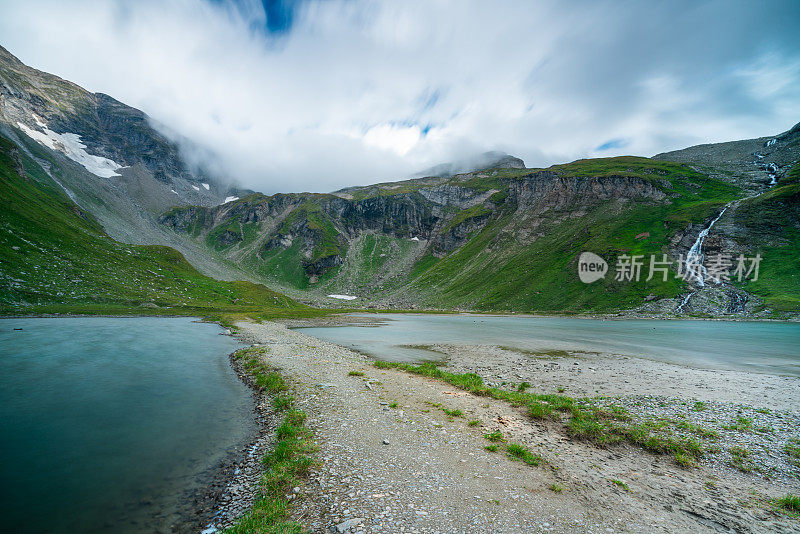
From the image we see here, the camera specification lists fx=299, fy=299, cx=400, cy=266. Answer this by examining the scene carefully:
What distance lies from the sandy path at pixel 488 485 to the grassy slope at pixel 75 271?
241 ft

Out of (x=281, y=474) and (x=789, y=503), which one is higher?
(x=789, y=503)

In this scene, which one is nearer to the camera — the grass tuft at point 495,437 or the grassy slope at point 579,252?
the grass tuft at point 495,437

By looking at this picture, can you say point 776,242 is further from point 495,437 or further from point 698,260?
point 495,437

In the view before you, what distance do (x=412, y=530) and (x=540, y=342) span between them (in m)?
51.2

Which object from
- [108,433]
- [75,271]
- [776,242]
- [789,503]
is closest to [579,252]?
[776,242]

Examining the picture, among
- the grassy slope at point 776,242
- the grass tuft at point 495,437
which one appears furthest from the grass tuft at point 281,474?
the grassy slope at point 776,242

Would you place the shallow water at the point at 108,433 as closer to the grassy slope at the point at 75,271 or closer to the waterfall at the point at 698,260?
the grassy slope at the point at 75,271

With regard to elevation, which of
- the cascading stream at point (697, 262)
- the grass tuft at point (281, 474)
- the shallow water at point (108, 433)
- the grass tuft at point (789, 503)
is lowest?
the shallow water at point (108, 433)

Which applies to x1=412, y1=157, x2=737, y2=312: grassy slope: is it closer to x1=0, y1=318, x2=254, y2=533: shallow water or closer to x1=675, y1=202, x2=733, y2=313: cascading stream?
x1=675, y1=202, x2=733, y2=313: cascading stream

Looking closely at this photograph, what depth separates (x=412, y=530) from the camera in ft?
25.7

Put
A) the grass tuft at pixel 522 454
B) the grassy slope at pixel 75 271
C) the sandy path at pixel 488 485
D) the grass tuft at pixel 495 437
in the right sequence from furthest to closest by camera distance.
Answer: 1. the grassy slope at pixel 75 271
2. the grass tuft at pixel 495 437
3. the grass tuft at pixel 522 454
4. the sandy path at pixel 488 485

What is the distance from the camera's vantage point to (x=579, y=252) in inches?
5930

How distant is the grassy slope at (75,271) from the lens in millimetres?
58281

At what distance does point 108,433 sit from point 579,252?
17225cm
